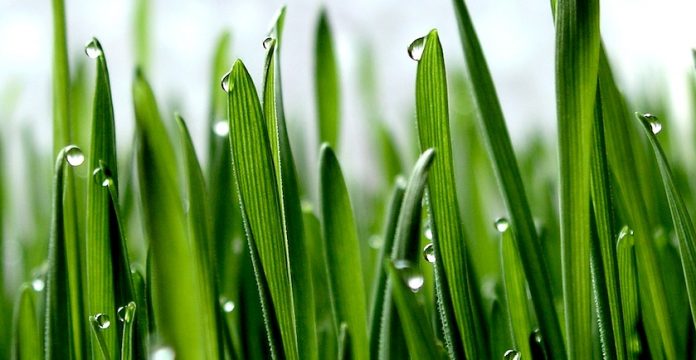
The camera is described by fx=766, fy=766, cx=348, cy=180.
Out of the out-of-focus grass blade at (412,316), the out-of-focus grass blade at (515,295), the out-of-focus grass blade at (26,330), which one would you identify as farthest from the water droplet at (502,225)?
the out-of-focus grass blade at (26,330)

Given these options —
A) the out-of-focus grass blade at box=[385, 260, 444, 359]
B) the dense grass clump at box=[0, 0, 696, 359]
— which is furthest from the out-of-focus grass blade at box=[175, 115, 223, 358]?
the out-of-focus grass blade at box=[385, 260, 444, 359]

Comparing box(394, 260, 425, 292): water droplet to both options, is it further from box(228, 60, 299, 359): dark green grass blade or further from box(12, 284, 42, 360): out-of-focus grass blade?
box(12, 284, 42, 360): out-of-focus grass blade

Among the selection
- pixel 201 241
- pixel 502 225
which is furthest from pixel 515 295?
pixel 201 241

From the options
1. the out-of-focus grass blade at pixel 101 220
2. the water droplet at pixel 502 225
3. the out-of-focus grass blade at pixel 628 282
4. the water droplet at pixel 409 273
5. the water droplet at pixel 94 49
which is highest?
the water droplet at pixel 94 49

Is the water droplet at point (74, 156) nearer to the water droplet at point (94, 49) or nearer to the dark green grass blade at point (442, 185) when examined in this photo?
the water droplet at point (94, 49)

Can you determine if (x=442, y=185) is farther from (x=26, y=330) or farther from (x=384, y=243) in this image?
(x=26, y=330)

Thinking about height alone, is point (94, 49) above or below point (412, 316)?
above
